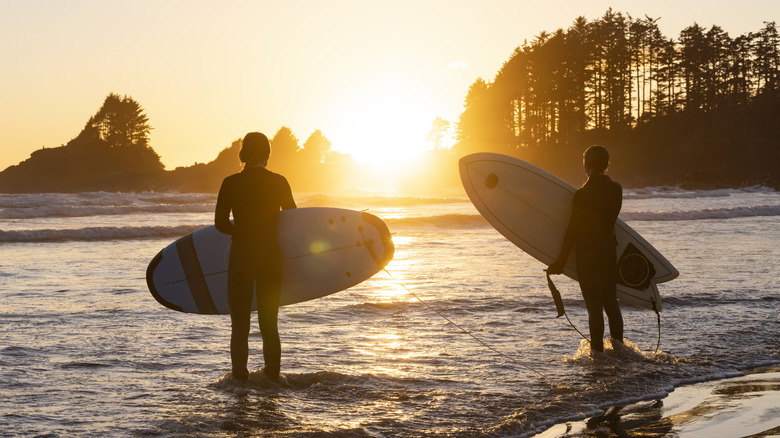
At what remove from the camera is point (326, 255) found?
240 inches

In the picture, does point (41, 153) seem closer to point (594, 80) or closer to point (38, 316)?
point (594, 80)

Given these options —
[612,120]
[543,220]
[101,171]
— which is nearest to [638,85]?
[612,120]

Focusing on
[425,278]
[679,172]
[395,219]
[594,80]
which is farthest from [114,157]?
[425,278]

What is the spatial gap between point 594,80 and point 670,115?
7974mm

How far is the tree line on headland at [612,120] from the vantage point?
66.1 m

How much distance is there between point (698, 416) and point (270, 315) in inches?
113

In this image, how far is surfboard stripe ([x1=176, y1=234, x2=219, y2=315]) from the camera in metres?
6.09

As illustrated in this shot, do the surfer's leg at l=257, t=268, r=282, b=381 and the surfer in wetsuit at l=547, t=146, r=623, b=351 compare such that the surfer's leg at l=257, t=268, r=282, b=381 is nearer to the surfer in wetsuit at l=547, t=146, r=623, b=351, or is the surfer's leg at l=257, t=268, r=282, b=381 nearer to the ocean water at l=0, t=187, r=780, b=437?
the ocean water at l=0, t=187, r=780, b=437

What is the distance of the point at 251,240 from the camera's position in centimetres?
511

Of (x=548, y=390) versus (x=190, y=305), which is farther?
(x=190, y=305)

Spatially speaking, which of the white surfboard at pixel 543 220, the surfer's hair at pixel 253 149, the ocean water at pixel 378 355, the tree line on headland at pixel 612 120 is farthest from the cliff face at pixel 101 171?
the surfer's hair at pixel 253 149

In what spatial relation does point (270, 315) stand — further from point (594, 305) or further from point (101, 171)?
point (101, 171)

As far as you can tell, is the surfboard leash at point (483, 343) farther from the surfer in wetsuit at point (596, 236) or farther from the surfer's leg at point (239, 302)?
the surfer's leg at point (239, 302)

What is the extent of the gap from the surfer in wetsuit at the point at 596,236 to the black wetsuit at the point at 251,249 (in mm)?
2282
